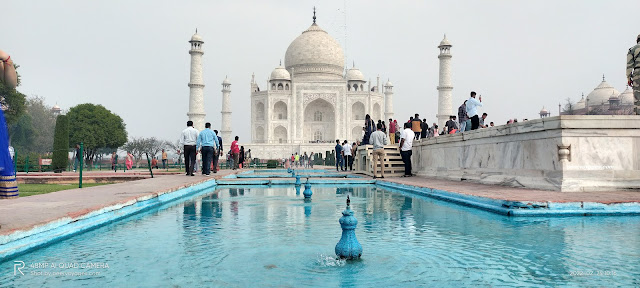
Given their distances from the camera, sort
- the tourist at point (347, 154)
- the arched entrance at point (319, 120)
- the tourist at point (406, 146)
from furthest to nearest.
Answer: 1. the arched entrance at point (319, 120)
2. the tourist at point (347, 154)
3. the tourist at point (406, 146)

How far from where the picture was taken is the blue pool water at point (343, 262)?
247 centimetres

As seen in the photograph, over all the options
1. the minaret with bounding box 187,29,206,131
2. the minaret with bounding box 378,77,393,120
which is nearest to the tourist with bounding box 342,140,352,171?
the minaret with bounding box 187,29,206,131

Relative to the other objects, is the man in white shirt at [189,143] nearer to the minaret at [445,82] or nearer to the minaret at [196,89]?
the minaret at [196,89]

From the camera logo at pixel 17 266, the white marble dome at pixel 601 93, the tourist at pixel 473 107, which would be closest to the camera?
the camera logo at pixel 17 266

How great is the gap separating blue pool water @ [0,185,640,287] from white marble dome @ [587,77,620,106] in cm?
5582

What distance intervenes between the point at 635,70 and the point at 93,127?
37.5m

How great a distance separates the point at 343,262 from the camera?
111 inches

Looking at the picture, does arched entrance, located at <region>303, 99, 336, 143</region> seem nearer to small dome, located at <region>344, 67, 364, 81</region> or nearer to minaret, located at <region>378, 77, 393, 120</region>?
small dome, located at <region>344, 67, 364, 81</region>

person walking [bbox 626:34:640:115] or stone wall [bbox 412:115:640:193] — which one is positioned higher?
person walking [bbox 626:34:640:115]

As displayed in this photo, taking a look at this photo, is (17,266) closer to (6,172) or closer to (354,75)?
(6,172)

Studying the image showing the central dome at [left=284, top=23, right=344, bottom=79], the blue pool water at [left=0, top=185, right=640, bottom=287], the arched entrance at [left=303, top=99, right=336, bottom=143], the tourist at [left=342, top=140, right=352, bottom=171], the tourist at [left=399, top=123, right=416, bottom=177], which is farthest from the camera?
the arched entrance at [left=303, top=99, right=336, bottom=143]

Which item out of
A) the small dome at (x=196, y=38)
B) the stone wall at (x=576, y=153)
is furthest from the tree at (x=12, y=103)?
the stone wall at (x=576, y=153)

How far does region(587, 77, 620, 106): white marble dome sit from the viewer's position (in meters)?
52.9

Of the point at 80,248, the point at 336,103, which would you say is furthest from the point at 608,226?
the point at 336,103
